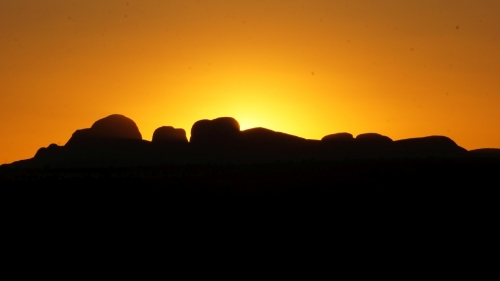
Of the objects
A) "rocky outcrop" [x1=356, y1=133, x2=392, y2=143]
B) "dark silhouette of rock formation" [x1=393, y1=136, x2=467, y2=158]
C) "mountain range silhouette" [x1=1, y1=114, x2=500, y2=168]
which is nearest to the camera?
"mountain range silhouette" [x1=1, y1=114, x2=500, y2=168]

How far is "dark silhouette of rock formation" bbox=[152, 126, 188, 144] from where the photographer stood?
334 feet

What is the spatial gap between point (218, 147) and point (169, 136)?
966 cm

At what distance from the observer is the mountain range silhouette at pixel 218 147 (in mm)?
95062

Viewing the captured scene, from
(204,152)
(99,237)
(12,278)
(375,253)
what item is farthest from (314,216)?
(204,152)

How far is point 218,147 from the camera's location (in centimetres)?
9712

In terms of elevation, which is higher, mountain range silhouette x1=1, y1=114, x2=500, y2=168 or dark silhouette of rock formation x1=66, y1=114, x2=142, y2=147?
dark silhouette of rock formation x1=66, y1=114, x2=142, y2=147

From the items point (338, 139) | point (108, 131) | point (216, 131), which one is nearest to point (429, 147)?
point (338, 139)

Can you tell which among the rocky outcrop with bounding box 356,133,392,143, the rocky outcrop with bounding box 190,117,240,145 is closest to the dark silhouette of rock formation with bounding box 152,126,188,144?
the rocky outcrop with bounding box 190,117,240,145

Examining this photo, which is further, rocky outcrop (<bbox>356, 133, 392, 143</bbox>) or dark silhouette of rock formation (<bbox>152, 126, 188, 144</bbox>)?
dark silhouette of rock formation (<bbox>152, 126, 188, 144</bbox>)

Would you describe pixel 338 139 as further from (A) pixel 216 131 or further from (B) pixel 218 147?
(A) pixel 216 131

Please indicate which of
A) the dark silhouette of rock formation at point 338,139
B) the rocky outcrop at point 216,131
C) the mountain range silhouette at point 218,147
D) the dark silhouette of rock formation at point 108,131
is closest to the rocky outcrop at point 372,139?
the mountain range silhouette at point 218,147

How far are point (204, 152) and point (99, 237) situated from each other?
7624cm

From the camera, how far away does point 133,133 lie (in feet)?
360

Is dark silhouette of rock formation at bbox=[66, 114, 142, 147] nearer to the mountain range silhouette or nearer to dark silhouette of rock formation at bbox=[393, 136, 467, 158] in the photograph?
the mountain range silhouette
